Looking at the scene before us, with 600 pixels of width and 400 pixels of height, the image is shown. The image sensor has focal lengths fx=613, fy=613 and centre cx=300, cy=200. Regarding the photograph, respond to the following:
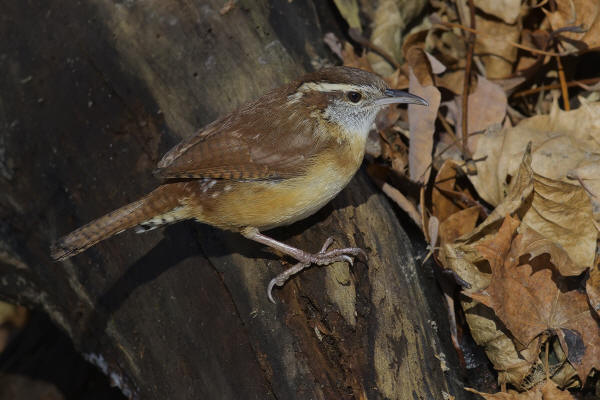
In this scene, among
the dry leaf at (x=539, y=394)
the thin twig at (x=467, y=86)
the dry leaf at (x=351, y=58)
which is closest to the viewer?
the dry leaf at (x=539, y=394)

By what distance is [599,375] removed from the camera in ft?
11.0

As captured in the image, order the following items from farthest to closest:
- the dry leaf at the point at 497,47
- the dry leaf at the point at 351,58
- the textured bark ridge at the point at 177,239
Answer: the dry leaf at the point at 497,47, the dry leaf at the point at 351,58, the textured bark ridge at the point at 177,239

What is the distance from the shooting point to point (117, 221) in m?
3.42

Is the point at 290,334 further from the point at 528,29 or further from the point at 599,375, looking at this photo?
the point at 528,29

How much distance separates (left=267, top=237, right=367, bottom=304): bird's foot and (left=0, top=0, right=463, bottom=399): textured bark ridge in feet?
0.14

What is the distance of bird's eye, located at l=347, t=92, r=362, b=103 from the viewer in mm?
3652

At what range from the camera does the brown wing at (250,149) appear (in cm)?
345

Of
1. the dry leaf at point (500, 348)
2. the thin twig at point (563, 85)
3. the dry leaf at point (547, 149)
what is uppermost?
the dry leaf at point (547, 149)

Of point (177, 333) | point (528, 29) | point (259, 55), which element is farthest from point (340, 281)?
point (528, 29)

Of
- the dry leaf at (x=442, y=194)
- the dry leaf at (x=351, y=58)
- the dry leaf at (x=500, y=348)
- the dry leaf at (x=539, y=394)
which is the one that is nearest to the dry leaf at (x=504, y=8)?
the dry leaf at (x=351, y=58)

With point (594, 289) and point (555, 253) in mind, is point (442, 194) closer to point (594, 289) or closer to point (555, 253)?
point (555, 253)

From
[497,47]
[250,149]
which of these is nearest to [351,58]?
[497,47]

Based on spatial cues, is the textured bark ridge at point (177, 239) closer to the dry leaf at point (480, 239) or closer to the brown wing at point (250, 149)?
the dry leaf at point (480, 239)

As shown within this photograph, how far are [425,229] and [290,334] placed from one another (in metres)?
1.15
